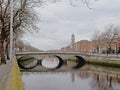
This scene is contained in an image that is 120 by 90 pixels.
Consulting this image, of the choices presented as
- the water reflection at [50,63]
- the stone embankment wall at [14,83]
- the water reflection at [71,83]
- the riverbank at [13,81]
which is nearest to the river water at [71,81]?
the water reflection at [71,83]

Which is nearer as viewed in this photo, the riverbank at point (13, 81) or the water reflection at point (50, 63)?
the riverbank at point (13, 81)

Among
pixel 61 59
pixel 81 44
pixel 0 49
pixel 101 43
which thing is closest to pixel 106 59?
pixel 61 59

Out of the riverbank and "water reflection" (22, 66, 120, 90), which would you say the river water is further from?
the riverbank

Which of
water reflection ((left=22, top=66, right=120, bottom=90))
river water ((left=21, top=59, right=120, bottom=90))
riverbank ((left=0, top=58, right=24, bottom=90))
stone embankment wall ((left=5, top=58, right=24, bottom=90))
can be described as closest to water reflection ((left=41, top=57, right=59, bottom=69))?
river water ((left=21, top=59, right=120, bottom=90))

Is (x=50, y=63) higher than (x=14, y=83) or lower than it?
lower

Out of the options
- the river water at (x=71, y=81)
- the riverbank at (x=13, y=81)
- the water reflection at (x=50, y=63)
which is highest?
the riverbank at (x=13, y=81)

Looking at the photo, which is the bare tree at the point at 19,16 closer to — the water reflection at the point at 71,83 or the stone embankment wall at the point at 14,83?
the water reflection at the point at 71,83

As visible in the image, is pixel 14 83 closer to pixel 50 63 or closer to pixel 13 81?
pixel 13 81

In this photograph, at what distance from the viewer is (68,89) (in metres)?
27.7

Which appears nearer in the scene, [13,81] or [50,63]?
[13,81]

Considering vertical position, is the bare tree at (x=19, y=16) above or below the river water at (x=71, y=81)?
above

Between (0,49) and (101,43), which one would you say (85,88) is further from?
(101,43)

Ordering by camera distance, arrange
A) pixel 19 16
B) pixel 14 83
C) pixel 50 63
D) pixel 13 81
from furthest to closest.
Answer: pixel 50 63 → pixel 19 16 → pixel 13 81 → pixel 14 83

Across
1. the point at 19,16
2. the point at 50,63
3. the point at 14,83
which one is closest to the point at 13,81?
the point at 14,83
